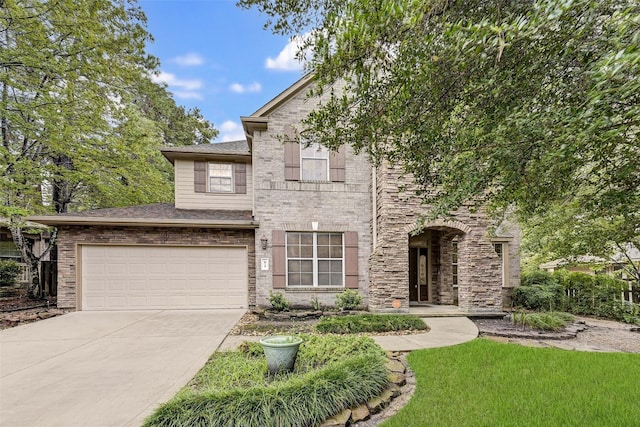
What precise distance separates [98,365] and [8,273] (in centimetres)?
1214

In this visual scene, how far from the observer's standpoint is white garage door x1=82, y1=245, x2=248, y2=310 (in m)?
9.09

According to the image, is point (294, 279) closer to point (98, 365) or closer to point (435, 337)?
point (435, 337)

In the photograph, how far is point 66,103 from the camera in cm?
951

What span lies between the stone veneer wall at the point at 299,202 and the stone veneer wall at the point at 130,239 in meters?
0.60

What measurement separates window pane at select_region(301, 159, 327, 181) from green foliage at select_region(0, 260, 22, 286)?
12985 millimetres

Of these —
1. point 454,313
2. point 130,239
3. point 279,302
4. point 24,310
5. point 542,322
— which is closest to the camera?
point 542,322

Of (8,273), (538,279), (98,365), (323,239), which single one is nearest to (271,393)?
(98,365)

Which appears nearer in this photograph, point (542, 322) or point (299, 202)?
point (542, 322)

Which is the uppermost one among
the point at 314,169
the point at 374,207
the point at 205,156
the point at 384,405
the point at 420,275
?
the point at 205,156

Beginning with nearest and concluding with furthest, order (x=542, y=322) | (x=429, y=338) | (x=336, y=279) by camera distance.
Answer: (x=429, y=338)
(x=542, y=322)
(x=336, y=279)

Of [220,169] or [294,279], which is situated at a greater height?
[220,169]

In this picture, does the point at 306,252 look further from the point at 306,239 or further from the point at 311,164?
the point at 311,164

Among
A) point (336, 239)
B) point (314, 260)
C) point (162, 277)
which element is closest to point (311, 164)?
point (336, 239)

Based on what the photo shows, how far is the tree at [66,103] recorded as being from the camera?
890 centimetres
